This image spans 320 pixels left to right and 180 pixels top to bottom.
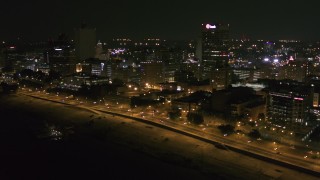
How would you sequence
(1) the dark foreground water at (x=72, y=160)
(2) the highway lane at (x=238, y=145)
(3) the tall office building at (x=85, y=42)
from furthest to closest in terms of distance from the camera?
(3) the tall office building at (x=85, y=42), (1) the dark foreground water at (x=72, y=160), (2) the highway lane at (x=238, y=145)

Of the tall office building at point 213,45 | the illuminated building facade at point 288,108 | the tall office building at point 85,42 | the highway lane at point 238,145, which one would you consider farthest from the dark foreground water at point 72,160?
the tall office building at point 85,42

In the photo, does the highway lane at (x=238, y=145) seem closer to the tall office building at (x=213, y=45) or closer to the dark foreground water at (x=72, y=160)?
the dark foreground water at (x=72, y=160)

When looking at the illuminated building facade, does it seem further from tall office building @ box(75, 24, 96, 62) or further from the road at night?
tall office building @ box(75, 24, 96, 62)

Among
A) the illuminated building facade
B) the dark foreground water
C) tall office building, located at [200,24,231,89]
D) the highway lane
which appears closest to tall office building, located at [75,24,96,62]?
tall office building, located at [200,24,231,89]

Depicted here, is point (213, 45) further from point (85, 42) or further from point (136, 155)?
point (136, 155)

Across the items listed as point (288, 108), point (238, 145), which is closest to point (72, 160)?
point (238, 145)

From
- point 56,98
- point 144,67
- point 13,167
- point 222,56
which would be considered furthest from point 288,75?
point 13,167
